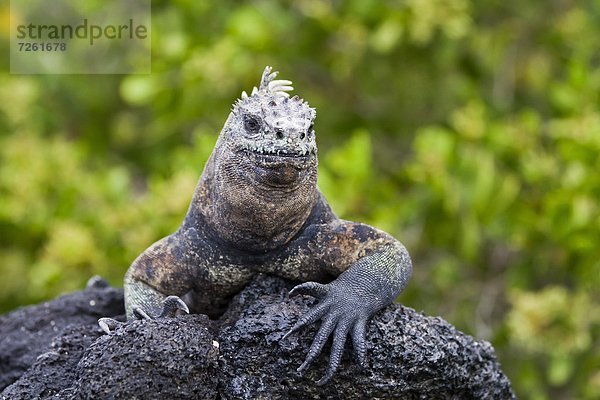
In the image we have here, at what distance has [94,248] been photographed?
7.11 metres

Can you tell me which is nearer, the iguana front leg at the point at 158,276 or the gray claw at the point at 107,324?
the gray claw at the point at 107,324

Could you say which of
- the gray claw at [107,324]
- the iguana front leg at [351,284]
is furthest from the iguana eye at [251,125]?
the gray claw at [107,324]

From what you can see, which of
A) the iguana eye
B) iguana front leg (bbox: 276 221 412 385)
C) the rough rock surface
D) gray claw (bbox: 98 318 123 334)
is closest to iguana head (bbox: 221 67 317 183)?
the iguana eye

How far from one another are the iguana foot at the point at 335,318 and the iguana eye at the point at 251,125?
21.9 inches

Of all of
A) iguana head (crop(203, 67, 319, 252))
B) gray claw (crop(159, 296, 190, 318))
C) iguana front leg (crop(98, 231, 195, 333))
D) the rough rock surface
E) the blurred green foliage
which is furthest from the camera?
the blurred green foliage

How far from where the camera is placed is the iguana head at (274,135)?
10.0 ft

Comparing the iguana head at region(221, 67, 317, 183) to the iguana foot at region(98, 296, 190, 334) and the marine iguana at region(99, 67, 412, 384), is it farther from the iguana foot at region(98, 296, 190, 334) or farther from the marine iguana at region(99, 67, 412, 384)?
the iguana foot at region(98, 296, 190, 334)

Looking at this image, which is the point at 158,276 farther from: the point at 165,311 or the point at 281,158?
the point at 281,158

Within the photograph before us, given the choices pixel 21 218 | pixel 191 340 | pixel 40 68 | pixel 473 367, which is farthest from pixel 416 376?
pixel 40 68

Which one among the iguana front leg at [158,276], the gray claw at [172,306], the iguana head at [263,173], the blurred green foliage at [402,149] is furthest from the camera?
the blurred green foliage at [402,149]

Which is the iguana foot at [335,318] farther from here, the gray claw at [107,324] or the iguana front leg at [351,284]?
the gray claw at [107,324]

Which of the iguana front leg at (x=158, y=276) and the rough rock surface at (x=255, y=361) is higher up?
the iguana front leg at (x=158, y=276)

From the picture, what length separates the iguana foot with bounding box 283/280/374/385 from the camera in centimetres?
310

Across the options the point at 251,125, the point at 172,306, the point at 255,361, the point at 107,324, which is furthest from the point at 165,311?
the point at 251,125
